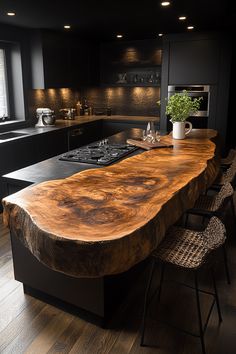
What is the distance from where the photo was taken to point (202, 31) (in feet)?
17.0

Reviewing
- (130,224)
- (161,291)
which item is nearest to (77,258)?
(130,224)

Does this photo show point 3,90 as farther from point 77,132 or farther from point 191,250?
point 191,250

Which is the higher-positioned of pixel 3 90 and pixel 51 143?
pixel 3 90

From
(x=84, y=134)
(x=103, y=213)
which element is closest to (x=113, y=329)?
(x=103, y=213)

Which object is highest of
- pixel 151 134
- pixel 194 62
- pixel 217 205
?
pixel 194 62

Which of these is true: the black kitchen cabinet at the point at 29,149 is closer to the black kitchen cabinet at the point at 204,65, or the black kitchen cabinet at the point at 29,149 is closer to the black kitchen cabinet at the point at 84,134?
the black kitchen cabinet at the point at 84,134

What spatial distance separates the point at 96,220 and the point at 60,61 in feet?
14.7

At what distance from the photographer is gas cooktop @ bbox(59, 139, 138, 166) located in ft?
9.81

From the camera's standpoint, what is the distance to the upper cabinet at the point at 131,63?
621 centimetres

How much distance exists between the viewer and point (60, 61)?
5547 millimetres

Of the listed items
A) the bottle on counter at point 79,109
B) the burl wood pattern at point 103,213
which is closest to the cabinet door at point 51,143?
the bottle on counter at point 79,109

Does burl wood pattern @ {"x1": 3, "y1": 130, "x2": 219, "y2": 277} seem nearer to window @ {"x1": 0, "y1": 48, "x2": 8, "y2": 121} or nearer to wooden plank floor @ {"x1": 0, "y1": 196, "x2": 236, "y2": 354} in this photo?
wooden plank floor @ {"x1": 0, "y1": 196, "x2": 236, "y2": 354}

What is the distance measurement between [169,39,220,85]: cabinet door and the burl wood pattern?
310 centimetres

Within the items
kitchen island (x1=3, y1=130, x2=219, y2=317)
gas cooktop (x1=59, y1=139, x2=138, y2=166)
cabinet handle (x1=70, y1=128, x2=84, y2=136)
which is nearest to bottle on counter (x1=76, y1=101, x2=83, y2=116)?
cabinet handle (x1=70, y1=128, x2=84, y2=136)
